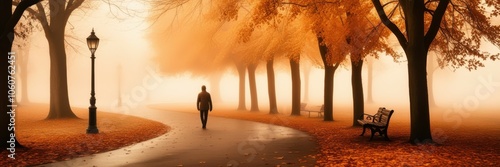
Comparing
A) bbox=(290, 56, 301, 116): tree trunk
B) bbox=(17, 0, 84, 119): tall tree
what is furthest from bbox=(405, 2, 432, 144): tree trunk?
bbox=(17, 0, 84, 119): tall tree

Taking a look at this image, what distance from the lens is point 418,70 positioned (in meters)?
13.2

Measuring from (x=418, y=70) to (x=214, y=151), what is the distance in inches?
250

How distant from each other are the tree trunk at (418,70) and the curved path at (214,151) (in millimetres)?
3108

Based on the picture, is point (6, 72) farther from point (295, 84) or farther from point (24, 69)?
point (24, 69)

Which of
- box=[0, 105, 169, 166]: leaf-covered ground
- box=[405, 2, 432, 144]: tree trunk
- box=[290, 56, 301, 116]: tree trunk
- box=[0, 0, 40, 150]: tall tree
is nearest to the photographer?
box=[0, 105, 169, 166]: leaf-covered ground

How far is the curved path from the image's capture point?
1013 cm

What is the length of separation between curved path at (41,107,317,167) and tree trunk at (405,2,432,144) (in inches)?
122

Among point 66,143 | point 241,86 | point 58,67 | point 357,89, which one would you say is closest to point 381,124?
point 357,89


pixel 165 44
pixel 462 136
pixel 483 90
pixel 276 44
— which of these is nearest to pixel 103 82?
pixel 165 44

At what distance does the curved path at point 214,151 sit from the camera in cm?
1013

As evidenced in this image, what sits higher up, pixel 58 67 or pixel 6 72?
pixel 58 67

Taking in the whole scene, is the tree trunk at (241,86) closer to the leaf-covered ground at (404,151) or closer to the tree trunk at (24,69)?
the leaf-covered ground at (404,151)

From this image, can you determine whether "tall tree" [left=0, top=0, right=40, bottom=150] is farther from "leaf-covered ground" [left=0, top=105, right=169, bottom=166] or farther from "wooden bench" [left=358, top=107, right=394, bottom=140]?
"wooden bench" [left=358, top=107, right=394, bottom=140]

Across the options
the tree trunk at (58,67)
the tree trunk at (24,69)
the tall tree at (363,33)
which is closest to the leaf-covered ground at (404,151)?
the tall tree at (363,33)
